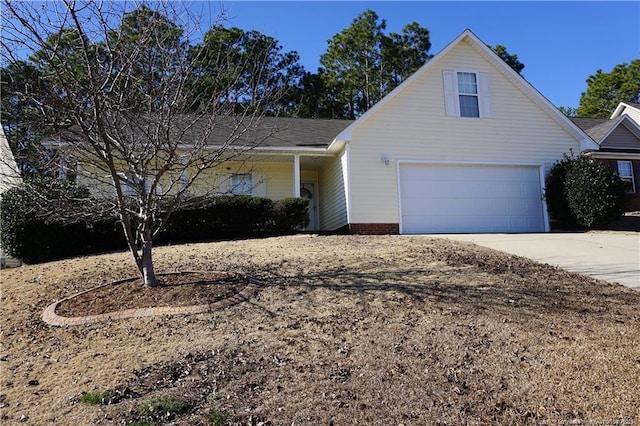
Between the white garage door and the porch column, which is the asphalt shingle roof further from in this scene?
the porch column

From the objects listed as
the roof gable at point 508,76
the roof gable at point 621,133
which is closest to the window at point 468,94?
the roof gable at point 508,76

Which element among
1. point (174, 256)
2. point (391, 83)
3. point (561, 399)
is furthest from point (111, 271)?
point (391, 83)

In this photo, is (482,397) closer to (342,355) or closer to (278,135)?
(342,355)

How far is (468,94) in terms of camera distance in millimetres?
15141

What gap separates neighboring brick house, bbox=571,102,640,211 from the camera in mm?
18422

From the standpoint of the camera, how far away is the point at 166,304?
6184mm

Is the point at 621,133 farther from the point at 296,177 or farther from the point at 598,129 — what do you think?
the point at 296,177

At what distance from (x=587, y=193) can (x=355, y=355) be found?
11.6 meters

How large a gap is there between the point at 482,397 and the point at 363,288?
2.95m

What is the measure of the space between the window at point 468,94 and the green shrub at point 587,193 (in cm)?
322

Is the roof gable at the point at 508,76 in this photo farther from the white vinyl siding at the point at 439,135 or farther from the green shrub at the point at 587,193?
the green shrub at the point at 587,193

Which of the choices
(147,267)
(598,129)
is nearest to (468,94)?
(598,129)

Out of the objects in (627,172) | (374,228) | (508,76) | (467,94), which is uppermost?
(508,76)

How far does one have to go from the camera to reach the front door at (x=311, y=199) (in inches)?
696
